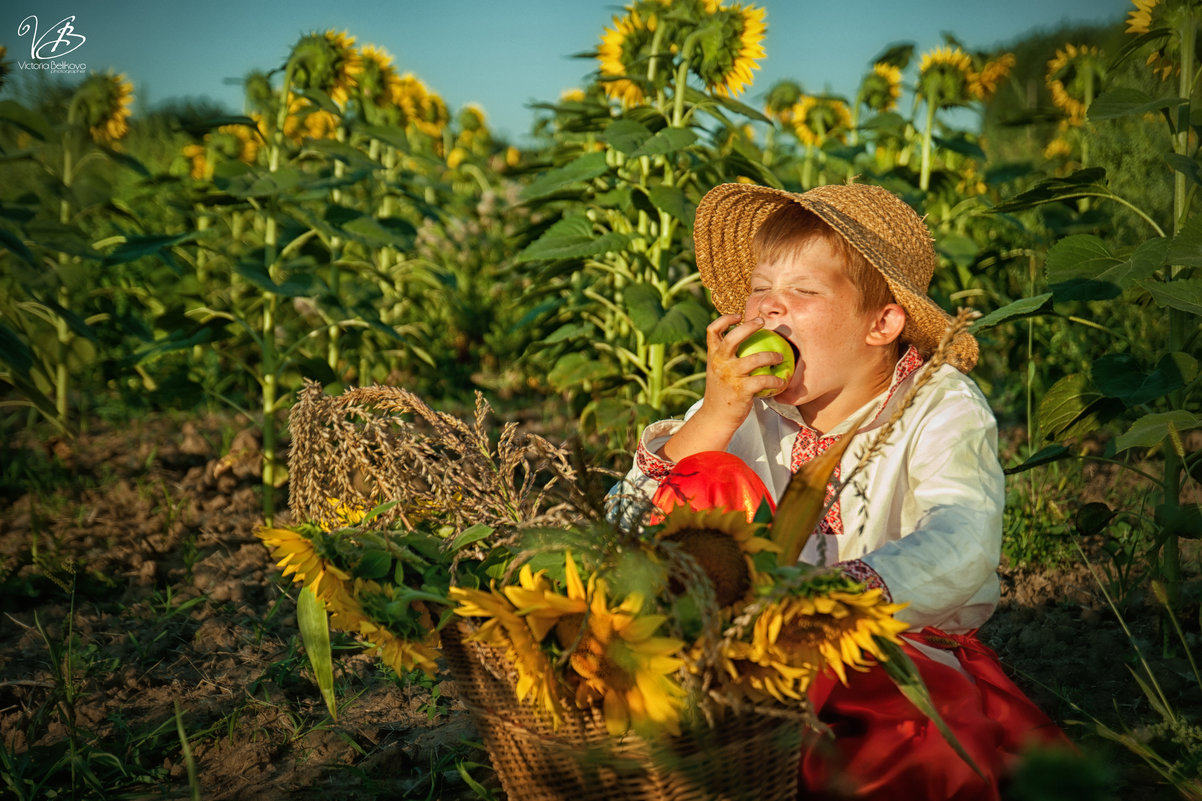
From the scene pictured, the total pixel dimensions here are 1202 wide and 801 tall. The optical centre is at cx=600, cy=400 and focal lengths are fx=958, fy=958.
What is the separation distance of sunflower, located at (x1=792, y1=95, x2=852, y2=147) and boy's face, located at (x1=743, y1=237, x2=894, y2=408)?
235 cm

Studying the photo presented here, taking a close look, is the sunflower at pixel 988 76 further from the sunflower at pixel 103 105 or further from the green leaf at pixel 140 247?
the sunflower at pixel 103 105

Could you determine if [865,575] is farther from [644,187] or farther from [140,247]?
[140,247]

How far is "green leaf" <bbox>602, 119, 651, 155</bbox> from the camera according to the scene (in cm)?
254

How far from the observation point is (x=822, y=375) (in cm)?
177

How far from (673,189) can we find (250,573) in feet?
5.30

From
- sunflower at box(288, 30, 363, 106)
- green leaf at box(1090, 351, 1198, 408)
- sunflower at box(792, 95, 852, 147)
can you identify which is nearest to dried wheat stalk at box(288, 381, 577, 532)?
green leaf at box(1090, 351, 1198, 408)

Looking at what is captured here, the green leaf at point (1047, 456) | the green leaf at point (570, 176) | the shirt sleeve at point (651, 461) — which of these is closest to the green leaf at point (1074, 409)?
the green leaf at point (1047, 456)

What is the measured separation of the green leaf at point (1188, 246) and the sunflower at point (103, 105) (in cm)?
341

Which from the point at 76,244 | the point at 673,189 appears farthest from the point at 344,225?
the point at 673,189

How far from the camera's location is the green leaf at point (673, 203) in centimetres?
265

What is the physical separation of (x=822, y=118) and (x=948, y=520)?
312 centimetres

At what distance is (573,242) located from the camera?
282 cm

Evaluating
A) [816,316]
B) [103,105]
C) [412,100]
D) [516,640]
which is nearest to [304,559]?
[516,640]

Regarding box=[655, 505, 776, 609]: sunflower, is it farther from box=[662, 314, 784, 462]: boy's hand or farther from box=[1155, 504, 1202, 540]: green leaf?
box=[1155, 504, 1202, 540]: green leaf
